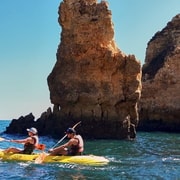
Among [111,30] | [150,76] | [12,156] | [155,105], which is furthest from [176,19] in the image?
[12,156]

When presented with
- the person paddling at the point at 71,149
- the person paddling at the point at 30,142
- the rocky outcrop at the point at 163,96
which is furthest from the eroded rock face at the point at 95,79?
the rocky outcrop at the point at 163,96

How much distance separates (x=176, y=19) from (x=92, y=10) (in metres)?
35.0

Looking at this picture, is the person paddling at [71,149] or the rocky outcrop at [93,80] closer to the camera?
the person paddling at [71,149]

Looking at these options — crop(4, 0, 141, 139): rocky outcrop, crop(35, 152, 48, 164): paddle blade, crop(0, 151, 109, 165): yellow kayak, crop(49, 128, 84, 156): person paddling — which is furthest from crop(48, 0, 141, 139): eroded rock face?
crop(35, 152, 48, 164): paddle blade

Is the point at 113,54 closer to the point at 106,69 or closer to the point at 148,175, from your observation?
the point at 106,69

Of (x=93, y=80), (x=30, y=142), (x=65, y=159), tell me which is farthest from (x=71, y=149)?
(x=93, y=80)

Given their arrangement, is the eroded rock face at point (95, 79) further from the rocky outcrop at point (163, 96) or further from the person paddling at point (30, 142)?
the rocky outcrop at point (163, 96)

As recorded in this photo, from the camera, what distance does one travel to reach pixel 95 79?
41.3 m

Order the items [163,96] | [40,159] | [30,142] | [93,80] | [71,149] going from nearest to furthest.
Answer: [40,159]
[71,149]
[30,142]
[93,80]
[163,96]

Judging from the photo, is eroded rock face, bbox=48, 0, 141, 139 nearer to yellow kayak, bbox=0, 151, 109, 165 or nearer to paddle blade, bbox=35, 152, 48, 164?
yellow kayak, bbox=0, 151, 109, 165

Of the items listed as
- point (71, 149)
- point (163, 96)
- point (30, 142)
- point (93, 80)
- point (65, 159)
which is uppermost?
point (163, 96)

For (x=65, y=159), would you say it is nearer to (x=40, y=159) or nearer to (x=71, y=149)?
(x=71, y=149)

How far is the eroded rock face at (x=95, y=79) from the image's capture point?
40.8 m

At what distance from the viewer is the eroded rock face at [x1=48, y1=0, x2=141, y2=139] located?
40.8 metres
